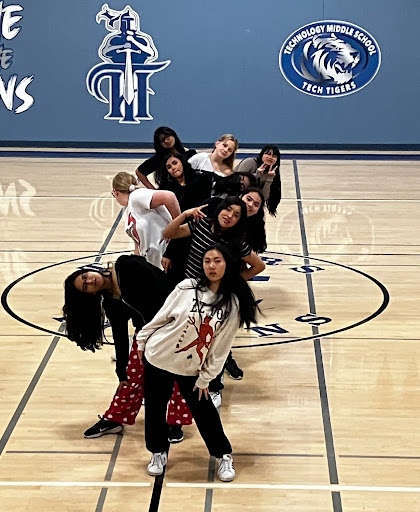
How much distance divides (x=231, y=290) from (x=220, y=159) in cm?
218

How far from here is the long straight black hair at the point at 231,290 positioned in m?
4.83

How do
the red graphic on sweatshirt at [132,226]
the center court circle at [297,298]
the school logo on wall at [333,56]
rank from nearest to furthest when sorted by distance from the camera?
the red graphic on sweatshirt at [132,226], the center court circle at [297,298], the school logo on wall at [333,56]

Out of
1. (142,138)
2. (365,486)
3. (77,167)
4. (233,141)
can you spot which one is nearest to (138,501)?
Answer: (365,486)

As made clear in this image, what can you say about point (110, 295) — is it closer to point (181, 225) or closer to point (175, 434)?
point (175, 434)

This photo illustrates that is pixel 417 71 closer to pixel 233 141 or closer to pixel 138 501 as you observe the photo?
pixel 233 141

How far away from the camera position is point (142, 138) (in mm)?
15383

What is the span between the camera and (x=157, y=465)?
Answer: 16.7 feet

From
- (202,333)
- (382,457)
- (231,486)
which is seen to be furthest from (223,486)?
(382,457)

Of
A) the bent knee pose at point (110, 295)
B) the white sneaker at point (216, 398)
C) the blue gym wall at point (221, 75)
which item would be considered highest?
the blue gym wall at point (221, 75)

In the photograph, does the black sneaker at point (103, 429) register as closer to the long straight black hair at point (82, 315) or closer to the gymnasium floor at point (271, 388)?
the gymnasium floor at point (271, 388)

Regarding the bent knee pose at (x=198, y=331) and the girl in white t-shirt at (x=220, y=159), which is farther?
the girl in white t-shirt at (x=220, y=159)

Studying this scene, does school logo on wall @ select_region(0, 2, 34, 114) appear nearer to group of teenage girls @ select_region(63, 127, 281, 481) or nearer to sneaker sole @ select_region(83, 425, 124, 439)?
group of teenage girls @ select_region(63, 127, 281, 481)

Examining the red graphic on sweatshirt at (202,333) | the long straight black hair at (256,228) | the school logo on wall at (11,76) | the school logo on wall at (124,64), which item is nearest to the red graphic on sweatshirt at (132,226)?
the long straight black hair at (256,228)

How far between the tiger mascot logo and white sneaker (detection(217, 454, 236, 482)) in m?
10.8
